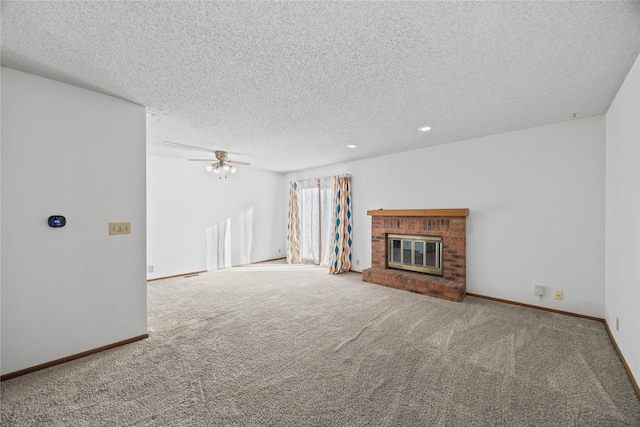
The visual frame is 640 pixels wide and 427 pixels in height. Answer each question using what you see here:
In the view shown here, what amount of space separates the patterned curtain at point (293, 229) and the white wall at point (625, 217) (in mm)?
5288

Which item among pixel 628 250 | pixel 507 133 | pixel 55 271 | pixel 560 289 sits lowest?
pixel 560 289

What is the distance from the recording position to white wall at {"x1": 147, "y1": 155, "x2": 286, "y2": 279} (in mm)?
4898

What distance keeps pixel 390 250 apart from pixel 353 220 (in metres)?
1.07

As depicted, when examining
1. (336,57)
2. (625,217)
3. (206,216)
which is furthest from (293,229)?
(625,217)

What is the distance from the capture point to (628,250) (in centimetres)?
205

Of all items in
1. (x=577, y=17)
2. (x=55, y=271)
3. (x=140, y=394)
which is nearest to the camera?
(x=577, y=17)

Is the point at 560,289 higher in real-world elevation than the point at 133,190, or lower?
lower

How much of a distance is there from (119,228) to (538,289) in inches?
193

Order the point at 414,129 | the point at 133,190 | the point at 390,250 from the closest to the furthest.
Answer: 1. the point at 133,190
2. the point at 414,129
3. the point at 390,250

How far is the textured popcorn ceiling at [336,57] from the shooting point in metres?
1.45

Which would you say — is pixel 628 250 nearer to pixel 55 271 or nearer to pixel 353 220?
pixel 353 220

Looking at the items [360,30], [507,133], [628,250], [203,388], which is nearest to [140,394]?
[203,388]


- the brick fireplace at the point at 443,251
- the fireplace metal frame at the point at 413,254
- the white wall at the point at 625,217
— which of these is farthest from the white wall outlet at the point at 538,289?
the fireplace metal frame at the point at 413,254

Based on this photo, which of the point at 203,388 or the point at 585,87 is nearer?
the point at 203,388
